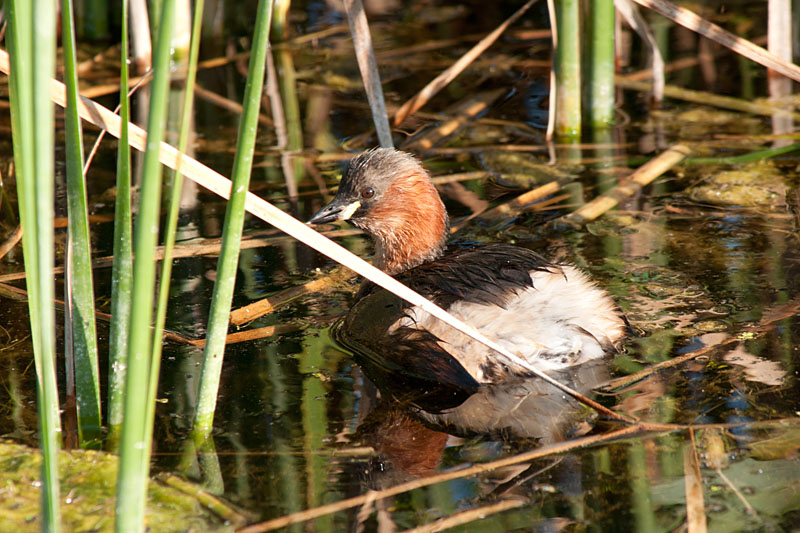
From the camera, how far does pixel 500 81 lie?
6949mm

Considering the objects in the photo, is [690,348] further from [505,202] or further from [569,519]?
[505,202]

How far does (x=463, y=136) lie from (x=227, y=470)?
3.65 metres

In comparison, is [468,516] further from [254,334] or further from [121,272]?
[254,334]

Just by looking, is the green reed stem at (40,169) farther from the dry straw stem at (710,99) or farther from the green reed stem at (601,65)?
the dry straw stem at (710,99)

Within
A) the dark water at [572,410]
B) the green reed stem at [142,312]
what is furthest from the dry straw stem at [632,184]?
the green reed stem at [142,312]

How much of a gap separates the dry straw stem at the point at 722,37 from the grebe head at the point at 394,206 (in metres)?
1.49

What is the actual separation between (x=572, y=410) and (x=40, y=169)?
1.86 metres

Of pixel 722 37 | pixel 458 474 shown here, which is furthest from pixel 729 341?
pixel 722 37

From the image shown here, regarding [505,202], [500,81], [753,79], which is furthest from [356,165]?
[753,79]

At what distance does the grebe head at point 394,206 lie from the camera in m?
4.24

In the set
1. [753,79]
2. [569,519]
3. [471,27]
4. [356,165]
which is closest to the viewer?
[569,519]

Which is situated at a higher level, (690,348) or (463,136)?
(463,136)

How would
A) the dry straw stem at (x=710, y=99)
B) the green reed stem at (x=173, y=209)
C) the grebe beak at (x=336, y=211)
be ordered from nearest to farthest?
the green reed stem at (x=173, y=209), the grebe beak at (x=336, y=211), the dry straw stem at (x=710, y=99)

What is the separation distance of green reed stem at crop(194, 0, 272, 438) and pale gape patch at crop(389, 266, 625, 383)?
962 millimetres
